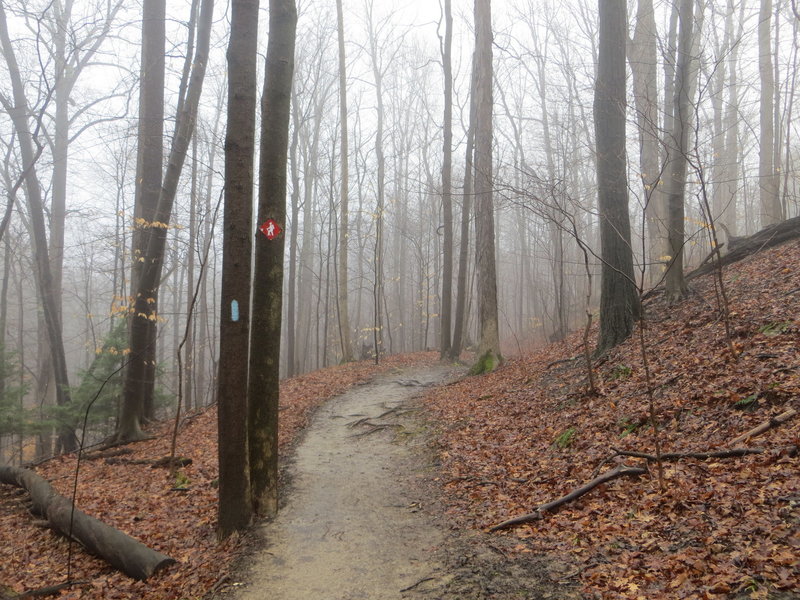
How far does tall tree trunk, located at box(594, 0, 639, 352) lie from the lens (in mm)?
8422

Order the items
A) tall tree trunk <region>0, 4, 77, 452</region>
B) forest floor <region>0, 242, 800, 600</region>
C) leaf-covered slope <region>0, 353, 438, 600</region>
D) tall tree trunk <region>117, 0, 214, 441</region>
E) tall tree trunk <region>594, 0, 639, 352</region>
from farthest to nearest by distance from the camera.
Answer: tall tree trunk <region>0, 4, 77, 452</region> < tall tree trunk <region>117, 0, 214, 441</region> < tall tree trunk <region>594, 0, 639, 352</region> < leaf-covered slope <region>0, 353, 438, 600</region> < forest floor <region>0, 242, 800, 600</region>

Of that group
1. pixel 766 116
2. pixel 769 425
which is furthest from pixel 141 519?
pixel 766 116

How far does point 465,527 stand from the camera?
15.2 ft

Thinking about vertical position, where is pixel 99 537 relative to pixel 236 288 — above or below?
below

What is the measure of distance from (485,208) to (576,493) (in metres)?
8.98

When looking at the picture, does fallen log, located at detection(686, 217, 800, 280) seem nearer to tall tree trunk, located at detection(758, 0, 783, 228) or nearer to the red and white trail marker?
tall tree trunk, located at detection(758, 0, 783, 228)

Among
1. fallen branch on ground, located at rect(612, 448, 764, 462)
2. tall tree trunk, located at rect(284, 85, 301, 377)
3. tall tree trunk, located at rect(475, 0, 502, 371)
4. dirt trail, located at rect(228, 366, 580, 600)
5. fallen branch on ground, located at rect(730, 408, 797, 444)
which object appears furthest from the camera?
tall tree trunk, located at rect(284, 85, 301, 377)

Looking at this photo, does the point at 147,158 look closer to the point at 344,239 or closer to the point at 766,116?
the point at 344,239

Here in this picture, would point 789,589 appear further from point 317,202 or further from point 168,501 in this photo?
point 317,202

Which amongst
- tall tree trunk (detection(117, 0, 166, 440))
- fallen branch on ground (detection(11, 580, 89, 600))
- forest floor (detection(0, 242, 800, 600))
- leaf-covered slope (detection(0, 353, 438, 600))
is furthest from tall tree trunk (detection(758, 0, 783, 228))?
fallen branch on ground (detection(11, 580, 89, 600))

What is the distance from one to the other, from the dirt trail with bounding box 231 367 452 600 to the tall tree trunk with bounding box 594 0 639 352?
396 centimetres

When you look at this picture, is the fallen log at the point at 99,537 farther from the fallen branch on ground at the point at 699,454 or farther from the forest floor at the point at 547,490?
the fallen branch on ground at the point at 699,454

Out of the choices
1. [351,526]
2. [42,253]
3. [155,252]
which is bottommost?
[351,526]

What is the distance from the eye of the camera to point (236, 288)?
5023 mm
